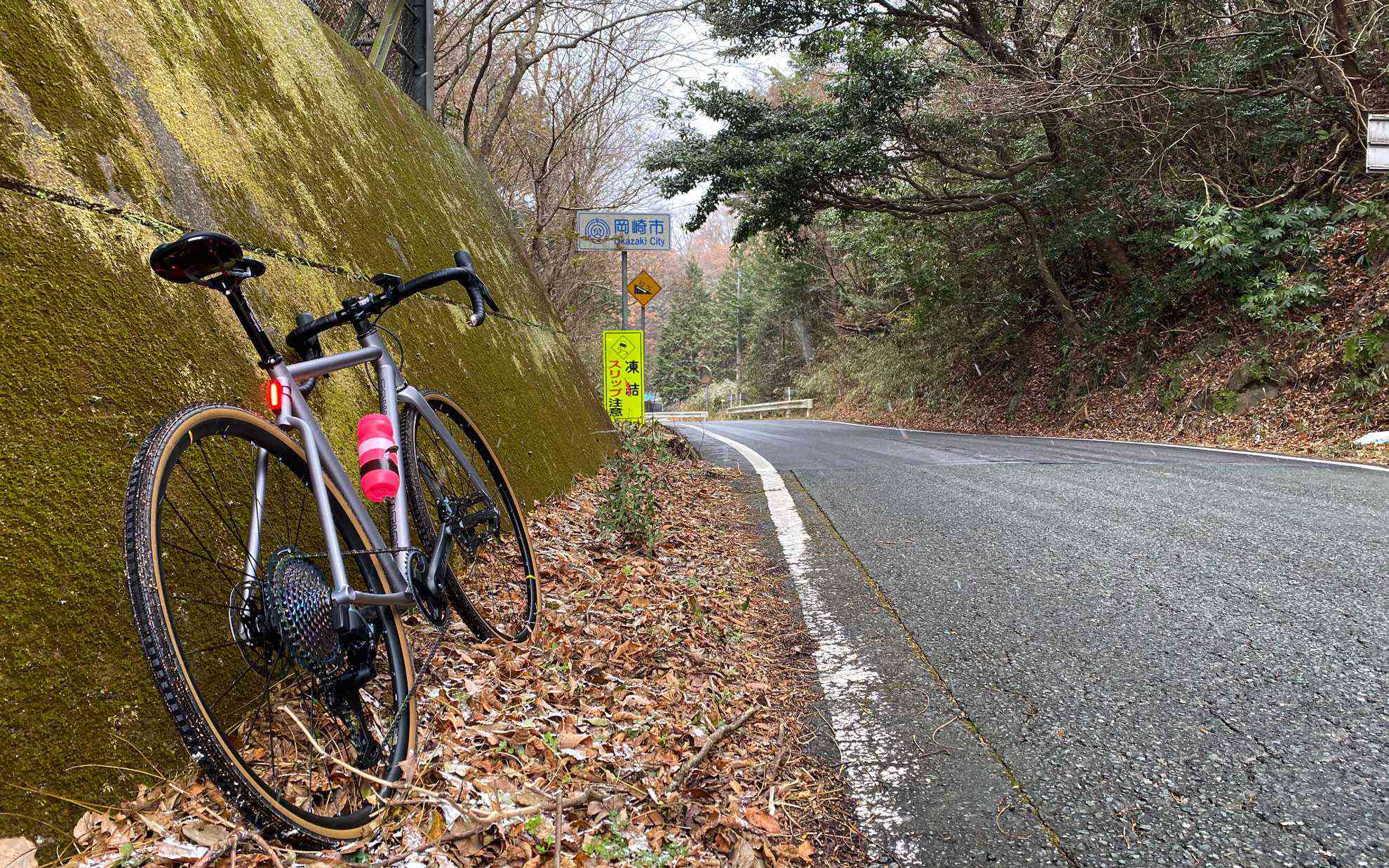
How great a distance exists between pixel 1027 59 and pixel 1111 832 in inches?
595

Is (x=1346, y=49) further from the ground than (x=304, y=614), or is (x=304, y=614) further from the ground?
(x=1346, y=49)

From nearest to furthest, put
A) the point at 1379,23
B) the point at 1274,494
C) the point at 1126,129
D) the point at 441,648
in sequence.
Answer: the point at 441,648
the point at 1274,494
the point at 1379,23
the point at 1126,129

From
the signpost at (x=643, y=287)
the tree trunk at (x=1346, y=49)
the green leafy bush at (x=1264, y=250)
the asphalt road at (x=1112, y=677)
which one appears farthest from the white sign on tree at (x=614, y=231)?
the tree trunk at (x=1346, y=49)

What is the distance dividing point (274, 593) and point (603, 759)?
1059mm

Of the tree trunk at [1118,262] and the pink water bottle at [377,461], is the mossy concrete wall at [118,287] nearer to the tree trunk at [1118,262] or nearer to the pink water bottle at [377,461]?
the pink water bottle at [377,461]

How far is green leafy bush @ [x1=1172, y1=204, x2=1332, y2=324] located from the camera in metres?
12.1

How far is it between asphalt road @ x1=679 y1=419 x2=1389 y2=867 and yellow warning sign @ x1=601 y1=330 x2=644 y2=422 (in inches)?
177

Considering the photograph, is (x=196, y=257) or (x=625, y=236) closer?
(x=196, y=257)

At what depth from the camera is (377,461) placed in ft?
7.57

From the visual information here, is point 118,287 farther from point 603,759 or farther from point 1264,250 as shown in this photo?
point 1264,250

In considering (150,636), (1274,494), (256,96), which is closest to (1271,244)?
(1274,494)

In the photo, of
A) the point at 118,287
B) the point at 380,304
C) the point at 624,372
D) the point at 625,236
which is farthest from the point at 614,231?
the point at 118,287

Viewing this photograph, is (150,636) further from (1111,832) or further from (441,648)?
(1111,832)

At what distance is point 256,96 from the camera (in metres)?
3.37
